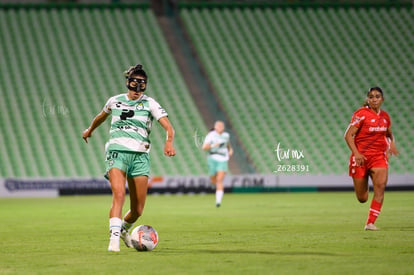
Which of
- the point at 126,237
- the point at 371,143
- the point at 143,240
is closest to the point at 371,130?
the point at 371,143

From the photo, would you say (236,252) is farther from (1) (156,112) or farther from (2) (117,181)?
(1) (156,112)

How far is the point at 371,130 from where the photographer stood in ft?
42.6

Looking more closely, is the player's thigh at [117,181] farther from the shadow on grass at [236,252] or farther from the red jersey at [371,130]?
the red jersey at [371,130]

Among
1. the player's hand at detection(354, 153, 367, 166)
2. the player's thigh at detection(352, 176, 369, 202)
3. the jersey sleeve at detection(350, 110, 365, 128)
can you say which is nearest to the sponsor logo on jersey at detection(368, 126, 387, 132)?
the jersey sleeve at detection(350, 110, 365, 128)

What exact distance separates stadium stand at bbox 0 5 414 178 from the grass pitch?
42.8 ft

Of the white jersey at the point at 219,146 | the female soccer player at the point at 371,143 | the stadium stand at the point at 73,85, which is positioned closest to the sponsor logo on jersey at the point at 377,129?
the female soccer player at the point at 371,143

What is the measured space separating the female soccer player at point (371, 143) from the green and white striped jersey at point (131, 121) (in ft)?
13.2

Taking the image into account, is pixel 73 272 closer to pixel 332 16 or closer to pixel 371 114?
pixel 371 114

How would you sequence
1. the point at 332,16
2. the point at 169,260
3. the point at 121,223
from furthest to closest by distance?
the point at 332,16
the point at 121,223
the point at 169,260

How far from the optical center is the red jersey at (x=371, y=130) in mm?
12992

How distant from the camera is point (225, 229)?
534 inches

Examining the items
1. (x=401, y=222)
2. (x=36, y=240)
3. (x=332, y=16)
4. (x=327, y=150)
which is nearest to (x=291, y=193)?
(x=327, y=150)

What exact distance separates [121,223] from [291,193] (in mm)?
20328

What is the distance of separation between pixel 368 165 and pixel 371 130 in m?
0.58
